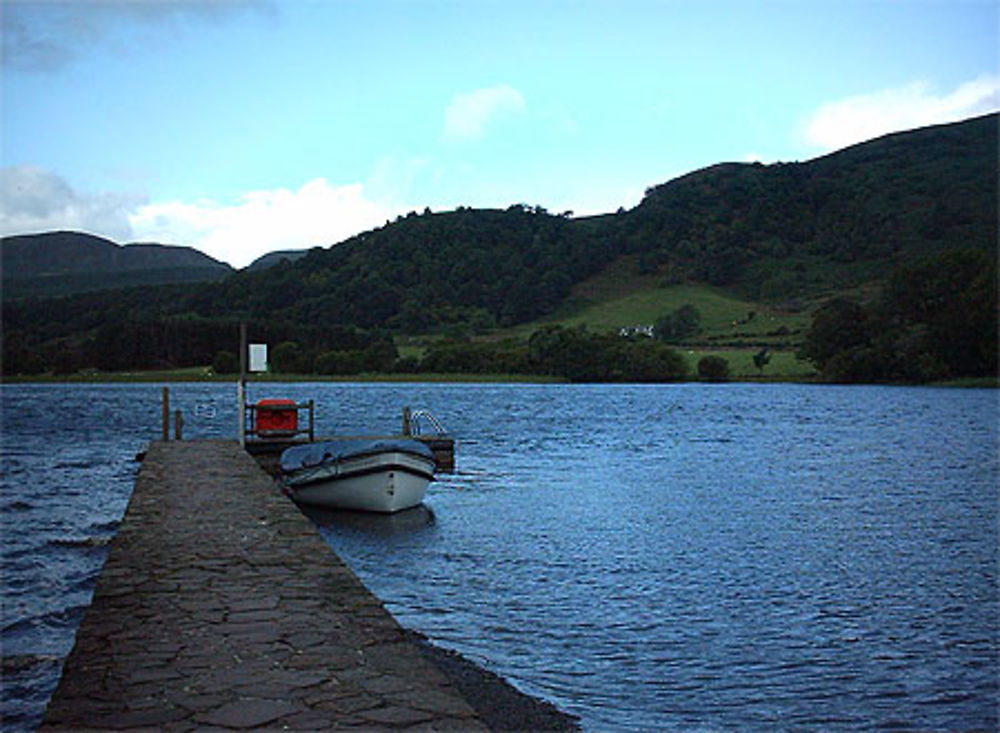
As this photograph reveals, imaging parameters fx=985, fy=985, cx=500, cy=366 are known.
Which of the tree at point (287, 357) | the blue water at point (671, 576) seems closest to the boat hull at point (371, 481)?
the blue water at point (671, 576)

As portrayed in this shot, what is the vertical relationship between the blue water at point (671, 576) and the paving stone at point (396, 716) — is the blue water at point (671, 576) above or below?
below

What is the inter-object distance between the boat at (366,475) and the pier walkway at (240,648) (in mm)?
9066

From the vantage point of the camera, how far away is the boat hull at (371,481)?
68.6ft

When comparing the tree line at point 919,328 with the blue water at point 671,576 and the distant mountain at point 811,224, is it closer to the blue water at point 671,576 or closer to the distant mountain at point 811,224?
the distant mountain at point 811,224

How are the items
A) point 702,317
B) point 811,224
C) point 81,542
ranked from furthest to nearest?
1. point 811,224
2. point 702,317
3. point 81,542

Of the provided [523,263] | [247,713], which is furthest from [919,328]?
[247,713]

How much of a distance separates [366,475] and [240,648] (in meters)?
14.0

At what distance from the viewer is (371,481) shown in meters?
21.0

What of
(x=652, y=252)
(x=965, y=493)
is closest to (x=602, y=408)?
(x=965, y=493)

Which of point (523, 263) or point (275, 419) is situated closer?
point (275, 419)

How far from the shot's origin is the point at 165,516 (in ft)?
42.8

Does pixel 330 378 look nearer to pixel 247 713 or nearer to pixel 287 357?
pixel 287 357

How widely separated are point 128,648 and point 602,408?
7006 cm

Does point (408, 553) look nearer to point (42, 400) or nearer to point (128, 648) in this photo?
point (128, 648)
